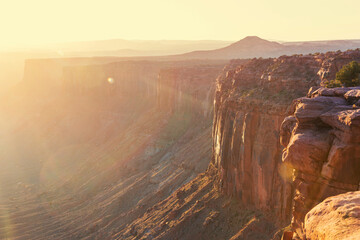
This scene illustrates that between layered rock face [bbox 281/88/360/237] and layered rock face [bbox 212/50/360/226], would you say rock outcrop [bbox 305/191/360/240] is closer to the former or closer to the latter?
layered rock face [bbox 281/88/360/237]

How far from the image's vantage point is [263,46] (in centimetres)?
18425

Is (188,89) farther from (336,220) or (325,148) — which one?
(336,220)

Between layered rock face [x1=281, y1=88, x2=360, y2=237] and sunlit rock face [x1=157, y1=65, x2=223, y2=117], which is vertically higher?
layered rock face [x1=281, y1=88, x2=360, y2=237]

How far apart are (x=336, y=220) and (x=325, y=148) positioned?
485 cm

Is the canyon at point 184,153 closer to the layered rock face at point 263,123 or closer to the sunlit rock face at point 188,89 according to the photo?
the layered rock face at point 263,123

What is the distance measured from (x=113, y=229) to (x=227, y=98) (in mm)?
23548

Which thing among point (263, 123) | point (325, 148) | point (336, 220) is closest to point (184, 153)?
point (263, 123)

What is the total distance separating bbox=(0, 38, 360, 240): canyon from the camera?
17.1 metres

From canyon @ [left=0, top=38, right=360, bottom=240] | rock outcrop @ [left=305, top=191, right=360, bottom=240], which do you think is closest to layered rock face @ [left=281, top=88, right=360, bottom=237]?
canyon @ [left=0, top=38, right=360, bottom=240]

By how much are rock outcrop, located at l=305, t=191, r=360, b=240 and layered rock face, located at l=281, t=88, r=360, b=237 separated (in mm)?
2803

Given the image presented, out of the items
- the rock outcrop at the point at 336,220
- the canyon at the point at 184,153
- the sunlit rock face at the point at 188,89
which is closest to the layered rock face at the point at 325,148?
the canyon at the point at 184,153

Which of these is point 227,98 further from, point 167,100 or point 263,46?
point 263,46

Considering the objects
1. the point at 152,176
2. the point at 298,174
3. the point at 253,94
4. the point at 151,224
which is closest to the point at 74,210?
the point at 152,176

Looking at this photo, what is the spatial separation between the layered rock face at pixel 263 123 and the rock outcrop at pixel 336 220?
1572cm
